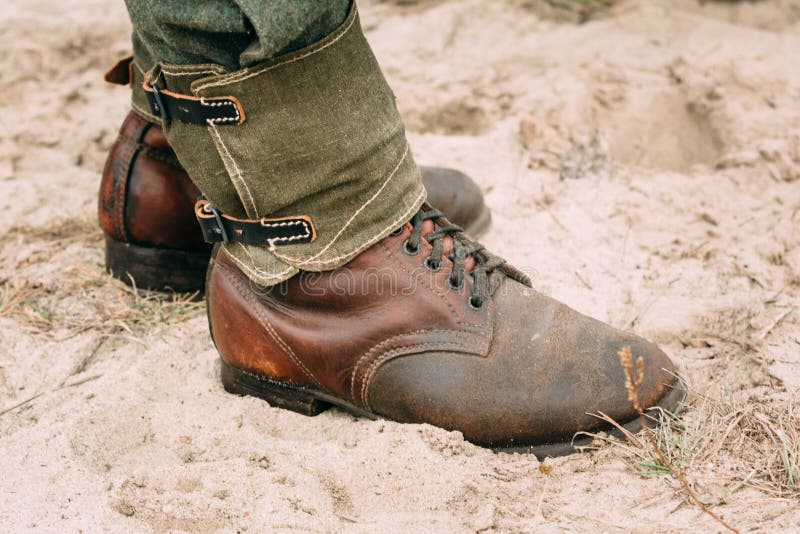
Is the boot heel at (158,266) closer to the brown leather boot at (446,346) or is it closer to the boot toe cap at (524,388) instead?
the brown leather boot at (446,346)

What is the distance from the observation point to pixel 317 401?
1.43m

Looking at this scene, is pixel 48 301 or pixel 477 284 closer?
pixel 477 284

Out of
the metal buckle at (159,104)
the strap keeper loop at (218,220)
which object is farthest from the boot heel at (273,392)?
the metal buckle at (159,104)

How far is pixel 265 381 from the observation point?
4.70ft

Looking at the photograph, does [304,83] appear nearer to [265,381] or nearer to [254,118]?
[254,118]

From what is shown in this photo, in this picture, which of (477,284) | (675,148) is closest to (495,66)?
(675,148)

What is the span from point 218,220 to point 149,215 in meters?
0.48

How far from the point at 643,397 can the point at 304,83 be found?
819 millimetres

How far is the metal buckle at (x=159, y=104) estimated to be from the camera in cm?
125

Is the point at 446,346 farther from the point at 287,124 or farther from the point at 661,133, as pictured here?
the point at 661,133

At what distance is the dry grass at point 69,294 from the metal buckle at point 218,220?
49 centimetres

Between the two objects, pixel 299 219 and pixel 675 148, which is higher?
pixel 299 219

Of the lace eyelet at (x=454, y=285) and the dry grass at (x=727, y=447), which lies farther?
the lace eyelet at (x=454, y=285)

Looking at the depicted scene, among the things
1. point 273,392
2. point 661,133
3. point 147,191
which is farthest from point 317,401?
point 661,133
